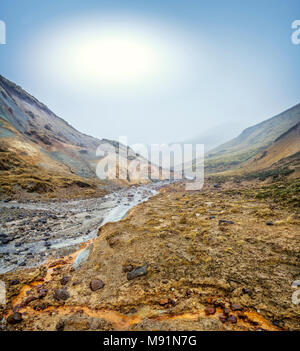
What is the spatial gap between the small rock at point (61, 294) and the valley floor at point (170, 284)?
0.04m

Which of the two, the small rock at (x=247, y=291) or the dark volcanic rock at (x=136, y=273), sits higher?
the small rock at (x=247, y=291)

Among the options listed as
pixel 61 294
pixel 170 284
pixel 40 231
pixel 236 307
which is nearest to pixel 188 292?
pixel 170 284

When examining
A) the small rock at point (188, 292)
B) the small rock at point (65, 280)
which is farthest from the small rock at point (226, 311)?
the small rock at point (65, 280)

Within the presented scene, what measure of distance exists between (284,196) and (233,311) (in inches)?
656

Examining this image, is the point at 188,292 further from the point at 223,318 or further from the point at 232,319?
the point at 232,319

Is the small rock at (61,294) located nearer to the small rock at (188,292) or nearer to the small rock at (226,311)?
the small rock at (188,292)

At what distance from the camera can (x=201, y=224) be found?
12.8 m

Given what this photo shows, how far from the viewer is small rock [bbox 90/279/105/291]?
6632 mm

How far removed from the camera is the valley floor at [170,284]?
488 centimetres

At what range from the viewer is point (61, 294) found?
20.8 feet

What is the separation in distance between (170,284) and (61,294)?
15.9 ft

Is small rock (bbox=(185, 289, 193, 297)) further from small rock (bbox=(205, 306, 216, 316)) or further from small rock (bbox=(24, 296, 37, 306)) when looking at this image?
small rock (bbox=(24, 296, 37, 306))
